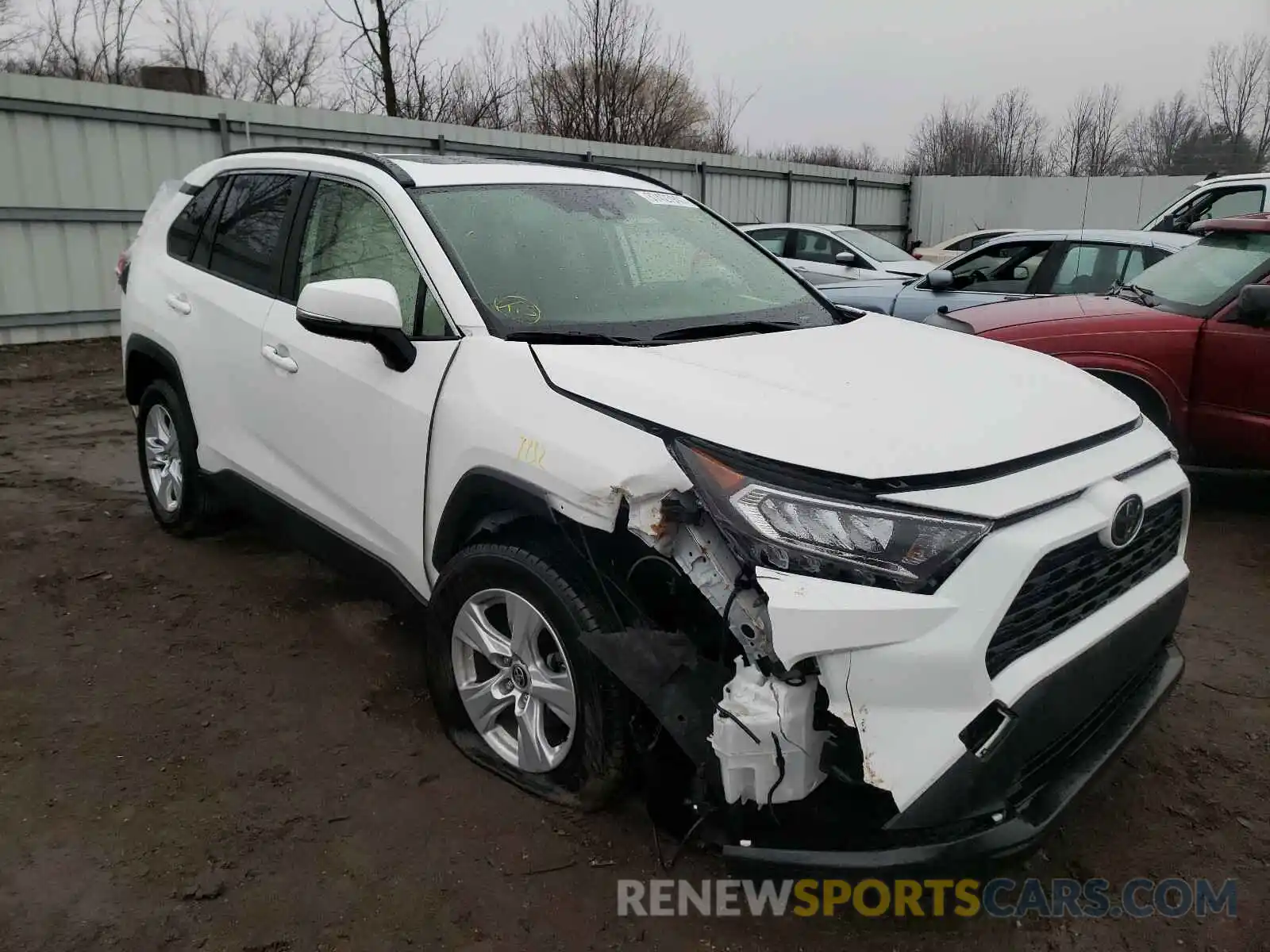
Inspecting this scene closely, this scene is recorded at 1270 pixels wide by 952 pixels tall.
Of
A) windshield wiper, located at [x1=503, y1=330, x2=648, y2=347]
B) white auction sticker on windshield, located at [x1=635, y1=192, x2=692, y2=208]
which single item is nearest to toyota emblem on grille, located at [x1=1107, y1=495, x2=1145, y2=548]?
windshield wiper, located at [x1=503, y1=330, x2=648, y2=347]

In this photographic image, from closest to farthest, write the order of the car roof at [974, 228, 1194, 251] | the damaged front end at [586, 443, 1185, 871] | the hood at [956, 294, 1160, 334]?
the damaged front end at [586, 443, 1185, 871] → the hood at [956, 294, 1160, 334] → the car roof at [974, 228, 1194, 251]

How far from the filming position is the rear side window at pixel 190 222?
4355mm

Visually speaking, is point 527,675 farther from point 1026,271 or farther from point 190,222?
point 1026,271

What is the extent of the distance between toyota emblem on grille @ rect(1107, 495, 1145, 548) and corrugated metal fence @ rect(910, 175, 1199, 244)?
22.7m

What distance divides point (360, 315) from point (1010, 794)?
2092 mm

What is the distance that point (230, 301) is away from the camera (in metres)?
3.89

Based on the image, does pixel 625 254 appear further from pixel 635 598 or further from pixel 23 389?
pixel 23 389

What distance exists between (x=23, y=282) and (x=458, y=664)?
9.61 meters

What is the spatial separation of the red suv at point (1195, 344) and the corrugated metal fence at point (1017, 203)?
19101 millimetres

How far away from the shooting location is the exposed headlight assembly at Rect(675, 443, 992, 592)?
1985mm

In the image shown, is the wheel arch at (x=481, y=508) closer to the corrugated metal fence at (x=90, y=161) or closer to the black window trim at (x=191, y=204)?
the black window trim at (x=191, y=204)

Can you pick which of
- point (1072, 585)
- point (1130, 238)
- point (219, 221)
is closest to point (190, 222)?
point (219, 221)

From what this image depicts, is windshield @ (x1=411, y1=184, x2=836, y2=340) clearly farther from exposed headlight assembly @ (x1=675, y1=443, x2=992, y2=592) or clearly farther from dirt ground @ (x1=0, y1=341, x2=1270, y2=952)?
dirt ground @ (x1=0, y1=341, x2=1270, y2=952)

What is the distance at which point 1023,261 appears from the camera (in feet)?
27.2
